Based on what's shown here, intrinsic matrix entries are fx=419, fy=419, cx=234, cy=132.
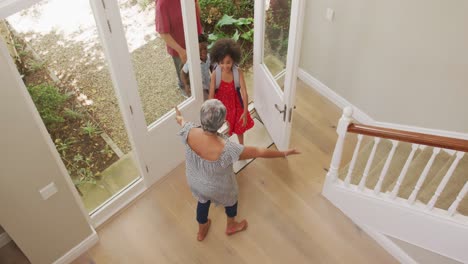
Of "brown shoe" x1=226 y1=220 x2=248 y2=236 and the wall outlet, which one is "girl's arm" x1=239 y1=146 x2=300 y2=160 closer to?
"brown shoe" x1=226 y1=220 x2=248 y2=236

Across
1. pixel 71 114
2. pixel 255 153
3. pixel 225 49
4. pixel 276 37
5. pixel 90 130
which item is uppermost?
pixel 225 49

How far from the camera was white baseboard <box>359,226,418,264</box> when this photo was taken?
334 centimetres

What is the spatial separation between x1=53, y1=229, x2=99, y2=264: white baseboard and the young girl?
149cm

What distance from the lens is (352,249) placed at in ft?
11.3

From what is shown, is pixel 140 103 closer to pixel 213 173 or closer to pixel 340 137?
pixel 213 173

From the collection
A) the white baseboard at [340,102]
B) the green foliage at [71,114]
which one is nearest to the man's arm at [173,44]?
the green foliage at [71,114]

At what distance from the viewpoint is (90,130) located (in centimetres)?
443

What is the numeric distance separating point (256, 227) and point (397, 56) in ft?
6.46

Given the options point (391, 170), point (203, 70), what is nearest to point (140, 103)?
point (203, 70)

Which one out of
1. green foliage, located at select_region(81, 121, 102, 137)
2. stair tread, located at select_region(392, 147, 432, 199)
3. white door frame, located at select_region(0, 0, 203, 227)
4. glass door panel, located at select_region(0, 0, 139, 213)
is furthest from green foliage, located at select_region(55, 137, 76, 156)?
stair tread, located at select_region(392, 147, 432, 199)

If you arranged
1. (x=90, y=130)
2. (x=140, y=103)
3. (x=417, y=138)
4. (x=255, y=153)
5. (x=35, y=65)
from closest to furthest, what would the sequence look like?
(x=417, y=138) → (x=255, y=153) → (x=140, y=103) → (x=90, y=130) → (x=35, y=65)

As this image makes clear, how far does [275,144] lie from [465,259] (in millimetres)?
1860

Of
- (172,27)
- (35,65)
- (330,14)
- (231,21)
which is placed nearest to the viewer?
(172,27)

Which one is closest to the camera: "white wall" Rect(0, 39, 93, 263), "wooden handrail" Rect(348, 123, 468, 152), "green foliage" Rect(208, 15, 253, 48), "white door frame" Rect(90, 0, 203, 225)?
"white wall" Rect(0, 39, 93, 263)
